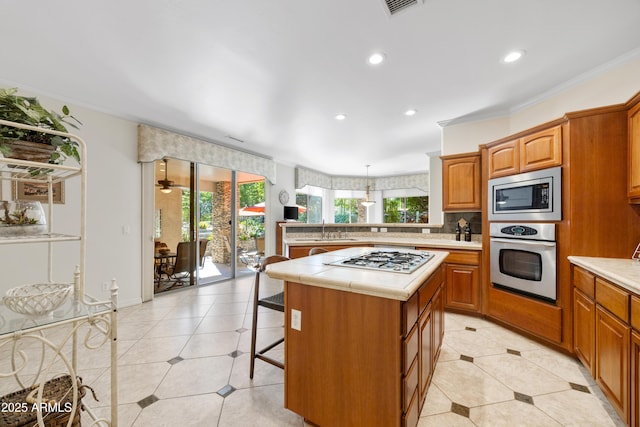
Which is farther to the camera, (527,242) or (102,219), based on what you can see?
(102,219)

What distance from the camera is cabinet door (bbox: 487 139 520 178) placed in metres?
2.66

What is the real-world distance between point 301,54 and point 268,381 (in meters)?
2.72

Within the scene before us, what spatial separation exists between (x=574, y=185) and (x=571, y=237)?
1.46ft

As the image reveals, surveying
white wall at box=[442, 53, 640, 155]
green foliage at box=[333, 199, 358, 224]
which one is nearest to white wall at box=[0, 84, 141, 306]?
white wall at box=[442, 53, 640, 155]

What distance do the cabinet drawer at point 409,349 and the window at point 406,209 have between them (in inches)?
292

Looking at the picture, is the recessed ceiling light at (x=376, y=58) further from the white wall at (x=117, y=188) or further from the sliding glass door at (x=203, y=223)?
the sliding glass door at (x=203, y=223)

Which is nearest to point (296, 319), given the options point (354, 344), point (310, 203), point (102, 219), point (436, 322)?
point (354, 344)

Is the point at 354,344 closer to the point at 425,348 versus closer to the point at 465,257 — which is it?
the point at 425,348

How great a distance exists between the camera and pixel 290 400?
4.97 feet

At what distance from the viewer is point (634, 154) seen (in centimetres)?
191

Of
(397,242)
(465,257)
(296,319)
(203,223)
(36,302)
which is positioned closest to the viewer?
(36,302)

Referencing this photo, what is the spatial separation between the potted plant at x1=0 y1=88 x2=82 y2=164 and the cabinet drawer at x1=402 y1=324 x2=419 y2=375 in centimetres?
160

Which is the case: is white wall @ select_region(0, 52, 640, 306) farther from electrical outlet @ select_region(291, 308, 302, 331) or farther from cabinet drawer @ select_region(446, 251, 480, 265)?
electrical outlet @ select_region(291, 308, 302, 331)

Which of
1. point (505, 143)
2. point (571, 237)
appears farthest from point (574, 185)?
point (505, 143)
